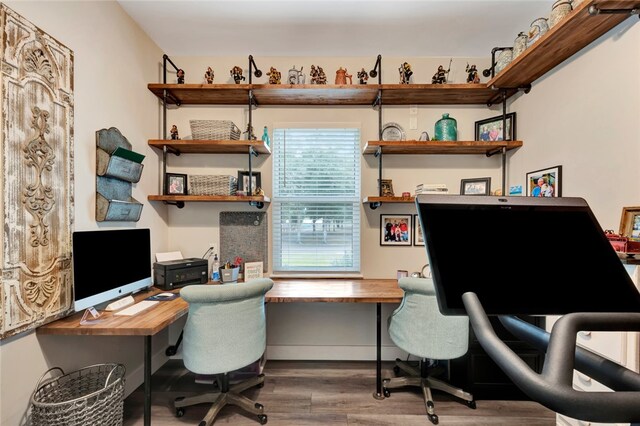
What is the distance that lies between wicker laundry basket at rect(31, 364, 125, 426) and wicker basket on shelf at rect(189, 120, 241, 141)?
1.72 m

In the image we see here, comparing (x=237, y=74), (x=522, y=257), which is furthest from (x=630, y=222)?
(x=237, y=74)

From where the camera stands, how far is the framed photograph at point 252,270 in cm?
225

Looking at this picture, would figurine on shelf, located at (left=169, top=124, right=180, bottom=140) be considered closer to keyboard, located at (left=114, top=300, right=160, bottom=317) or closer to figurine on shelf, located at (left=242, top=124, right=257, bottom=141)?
figurine on shelf, located at (left=242, top=124, right=257, bottom=141)

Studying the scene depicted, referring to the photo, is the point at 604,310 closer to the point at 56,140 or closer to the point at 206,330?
the point at 206,330

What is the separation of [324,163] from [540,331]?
2149mm

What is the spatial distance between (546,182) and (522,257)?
6.23ft

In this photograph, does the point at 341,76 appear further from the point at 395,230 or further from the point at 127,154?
the point at 127,154

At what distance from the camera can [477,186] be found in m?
2.42

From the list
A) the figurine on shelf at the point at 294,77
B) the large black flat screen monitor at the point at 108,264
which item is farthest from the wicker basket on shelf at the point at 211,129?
the large black flat screen monitor at the point at 108,264

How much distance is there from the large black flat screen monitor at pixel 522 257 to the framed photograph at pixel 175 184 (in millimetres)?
2329

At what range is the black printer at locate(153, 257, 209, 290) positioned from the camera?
2.09 m

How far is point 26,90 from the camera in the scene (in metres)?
1.28

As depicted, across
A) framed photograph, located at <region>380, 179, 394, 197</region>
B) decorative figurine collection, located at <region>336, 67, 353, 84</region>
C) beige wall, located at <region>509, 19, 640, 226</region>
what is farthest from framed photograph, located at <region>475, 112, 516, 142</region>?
decorative figurine collection, located at <region>336, 67, 353, 84</region>

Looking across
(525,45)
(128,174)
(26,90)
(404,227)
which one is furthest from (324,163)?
(26,90)
